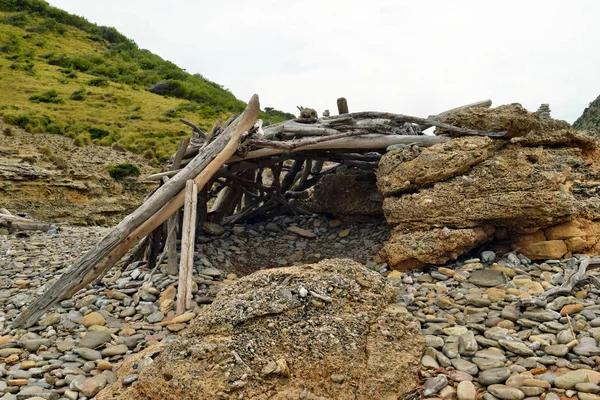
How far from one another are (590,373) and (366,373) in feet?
4.65

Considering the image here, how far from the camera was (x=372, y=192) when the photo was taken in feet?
24.6

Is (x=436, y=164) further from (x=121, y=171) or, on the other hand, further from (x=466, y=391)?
(x=121, y=171)

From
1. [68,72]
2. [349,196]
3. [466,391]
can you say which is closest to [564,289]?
[466,391]

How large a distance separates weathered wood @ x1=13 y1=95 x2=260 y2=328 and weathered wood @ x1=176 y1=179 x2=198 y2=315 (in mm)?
222

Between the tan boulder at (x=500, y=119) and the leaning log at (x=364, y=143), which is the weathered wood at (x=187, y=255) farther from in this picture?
the tan boulder at (x=500, y=119)

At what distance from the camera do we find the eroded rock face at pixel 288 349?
2828 mm

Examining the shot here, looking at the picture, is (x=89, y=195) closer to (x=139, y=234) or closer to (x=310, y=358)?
(x=139, y=234)

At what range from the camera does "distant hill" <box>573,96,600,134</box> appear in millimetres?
15641

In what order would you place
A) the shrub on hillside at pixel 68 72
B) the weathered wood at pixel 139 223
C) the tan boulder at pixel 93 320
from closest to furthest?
the tan boulder at pixel 93 320, the weathered wood at pixel 139 223, the shrub on hillside at pixel 68 72

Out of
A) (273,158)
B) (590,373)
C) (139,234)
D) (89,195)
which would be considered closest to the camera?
(590,373)

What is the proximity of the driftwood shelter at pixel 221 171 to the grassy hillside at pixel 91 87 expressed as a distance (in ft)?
45.6

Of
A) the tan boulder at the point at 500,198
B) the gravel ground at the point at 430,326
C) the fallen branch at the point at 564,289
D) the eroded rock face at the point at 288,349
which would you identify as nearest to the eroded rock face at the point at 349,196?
the gravel ground at the point at 430,326

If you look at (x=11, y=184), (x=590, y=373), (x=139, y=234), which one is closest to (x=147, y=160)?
(x=11, y=184)

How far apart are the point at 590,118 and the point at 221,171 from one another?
50.8 ft
